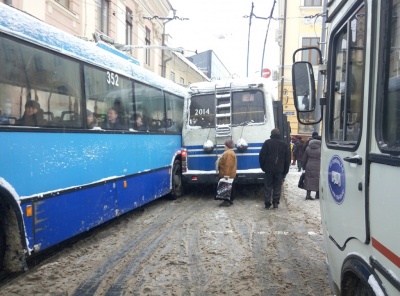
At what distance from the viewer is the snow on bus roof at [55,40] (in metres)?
3.86

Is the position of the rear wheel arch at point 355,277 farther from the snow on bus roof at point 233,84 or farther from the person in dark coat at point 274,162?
the snow on bus roof at point 233,84

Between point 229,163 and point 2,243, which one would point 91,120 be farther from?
point 229,163

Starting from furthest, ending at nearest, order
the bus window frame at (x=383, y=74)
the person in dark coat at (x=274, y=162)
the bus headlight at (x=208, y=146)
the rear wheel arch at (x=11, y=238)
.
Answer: the bus headlight at (x=208, y=146) → the person in dark coat at (x=274, y=162) → the rear wheel arch at (x=11, y=238) → the bus window frame at (x=383, y=74)

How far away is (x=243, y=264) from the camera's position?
183 inches

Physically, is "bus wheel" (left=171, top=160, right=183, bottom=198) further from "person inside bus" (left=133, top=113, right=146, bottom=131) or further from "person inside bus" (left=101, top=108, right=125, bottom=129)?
"person inside bus" (left=101, top=108, right=125, bottom=129)

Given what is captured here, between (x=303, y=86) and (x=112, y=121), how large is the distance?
365 cm

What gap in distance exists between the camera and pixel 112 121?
19.9ft

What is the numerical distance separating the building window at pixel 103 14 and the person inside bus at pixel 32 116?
39.7ft

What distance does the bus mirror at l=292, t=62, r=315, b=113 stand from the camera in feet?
10.5

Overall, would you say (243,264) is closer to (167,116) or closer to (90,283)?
(90,283)

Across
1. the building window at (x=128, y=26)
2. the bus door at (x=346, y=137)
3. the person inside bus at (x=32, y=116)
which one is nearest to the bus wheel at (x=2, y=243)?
the person inside bus at (x=32, y=116)

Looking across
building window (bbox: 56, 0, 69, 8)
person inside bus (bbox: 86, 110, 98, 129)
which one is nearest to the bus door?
person inside bus (bbox: 86, 110, 98, 129)

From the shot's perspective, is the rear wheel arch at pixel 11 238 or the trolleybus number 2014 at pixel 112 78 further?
the trolleybus number 2014 at pixel 112 78

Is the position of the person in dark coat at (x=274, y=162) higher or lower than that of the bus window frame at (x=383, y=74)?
lower
